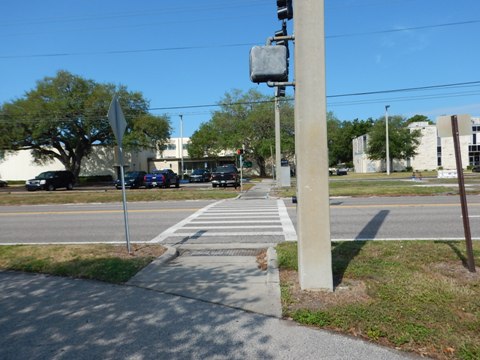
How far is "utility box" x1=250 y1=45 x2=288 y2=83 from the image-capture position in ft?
16.6

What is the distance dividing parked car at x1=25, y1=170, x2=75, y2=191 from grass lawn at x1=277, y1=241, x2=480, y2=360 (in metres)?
31.9

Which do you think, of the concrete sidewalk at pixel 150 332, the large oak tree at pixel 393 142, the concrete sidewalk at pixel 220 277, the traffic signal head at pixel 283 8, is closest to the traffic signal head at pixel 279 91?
the traffic signal head at pixel 283 8

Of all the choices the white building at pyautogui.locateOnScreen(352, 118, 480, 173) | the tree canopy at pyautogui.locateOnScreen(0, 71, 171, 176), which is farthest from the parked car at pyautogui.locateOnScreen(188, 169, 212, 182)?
the white building at pyautogui.locateOnScreen(352, 118, 480, 173)

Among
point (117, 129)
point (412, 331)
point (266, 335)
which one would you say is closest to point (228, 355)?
point (266, 335)

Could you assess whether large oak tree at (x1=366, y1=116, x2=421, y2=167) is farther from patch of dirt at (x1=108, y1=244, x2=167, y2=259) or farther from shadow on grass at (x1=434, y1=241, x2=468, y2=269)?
patch of dirt at (x1=108, y1=244, x2=167, y2=259)

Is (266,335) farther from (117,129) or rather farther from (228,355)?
(117,129)

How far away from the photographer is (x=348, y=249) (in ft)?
23.4

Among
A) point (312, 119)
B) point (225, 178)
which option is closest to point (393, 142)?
point (225, 178)

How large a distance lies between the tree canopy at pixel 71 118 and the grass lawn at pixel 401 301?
39260 millimetres

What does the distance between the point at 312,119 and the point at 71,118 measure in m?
41.5

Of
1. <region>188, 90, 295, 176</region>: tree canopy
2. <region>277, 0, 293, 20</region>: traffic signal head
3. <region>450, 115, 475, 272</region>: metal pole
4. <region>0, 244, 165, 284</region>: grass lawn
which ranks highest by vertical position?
<region>188, 90, 295, 176</region>: tree canopy

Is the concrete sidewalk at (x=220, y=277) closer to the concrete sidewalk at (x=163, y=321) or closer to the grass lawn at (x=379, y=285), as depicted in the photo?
the concrete sidewalk at (x=163, y=321)

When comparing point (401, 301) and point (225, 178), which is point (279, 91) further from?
point (225, 178)

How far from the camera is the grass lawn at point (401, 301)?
11.8ft
